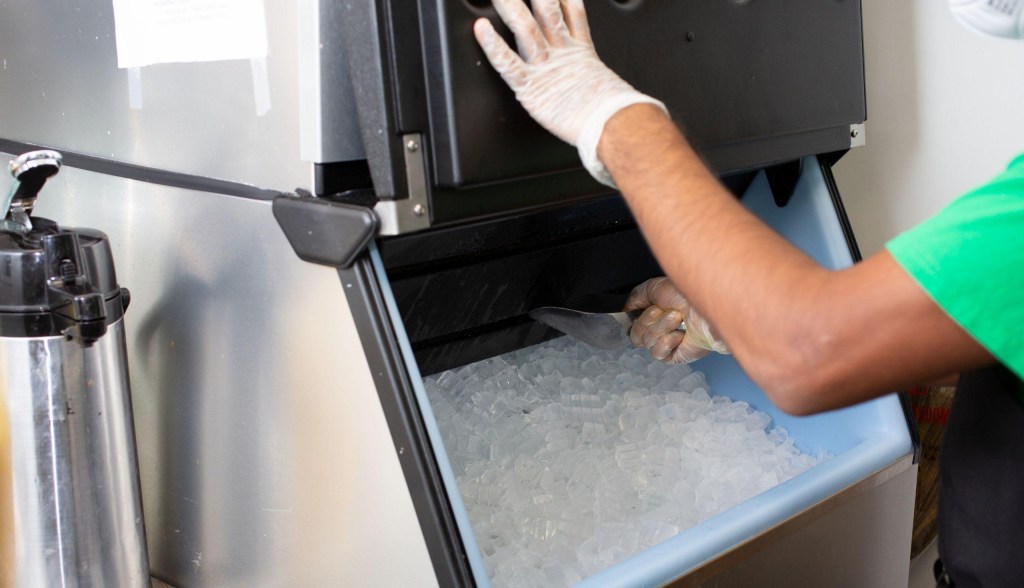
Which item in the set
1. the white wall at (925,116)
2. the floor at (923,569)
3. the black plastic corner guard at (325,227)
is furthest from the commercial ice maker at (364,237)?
the floor at (923,569)

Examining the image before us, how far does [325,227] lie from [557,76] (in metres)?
0.30

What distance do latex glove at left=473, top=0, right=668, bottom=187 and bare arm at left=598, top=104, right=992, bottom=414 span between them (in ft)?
0.10

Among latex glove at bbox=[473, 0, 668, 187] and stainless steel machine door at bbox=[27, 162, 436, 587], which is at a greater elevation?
latex glove at bbox=[473, 0, 668, 187]

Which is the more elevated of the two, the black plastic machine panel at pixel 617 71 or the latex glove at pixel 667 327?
the black plastic machine panel at pixel 617 71

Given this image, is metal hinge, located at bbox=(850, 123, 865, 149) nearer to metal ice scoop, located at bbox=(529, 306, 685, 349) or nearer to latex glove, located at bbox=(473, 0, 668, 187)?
metal ice scoop, located at bbox=(529, 306, 685, 349)

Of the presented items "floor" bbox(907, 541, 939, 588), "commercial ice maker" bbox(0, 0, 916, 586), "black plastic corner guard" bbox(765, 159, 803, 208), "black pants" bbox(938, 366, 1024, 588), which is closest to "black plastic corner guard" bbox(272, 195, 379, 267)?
"commercial ice maker" bbox(0, 0, 916, 586)

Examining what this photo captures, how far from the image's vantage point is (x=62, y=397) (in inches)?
43.6

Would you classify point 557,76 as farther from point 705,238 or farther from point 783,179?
point 783,179

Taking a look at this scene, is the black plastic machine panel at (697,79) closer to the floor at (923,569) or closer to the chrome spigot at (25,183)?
the chrome spigot at (25,183)

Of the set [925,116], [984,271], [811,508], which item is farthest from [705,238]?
→ [925,116]

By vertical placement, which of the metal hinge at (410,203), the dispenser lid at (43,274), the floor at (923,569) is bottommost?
the floor at (923,569)

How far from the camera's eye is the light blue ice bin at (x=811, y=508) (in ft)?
3.62

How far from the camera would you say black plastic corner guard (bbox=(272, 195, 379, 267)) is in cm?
98

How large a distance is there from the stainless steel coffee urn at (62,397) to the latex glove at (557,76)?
527 millimetres
